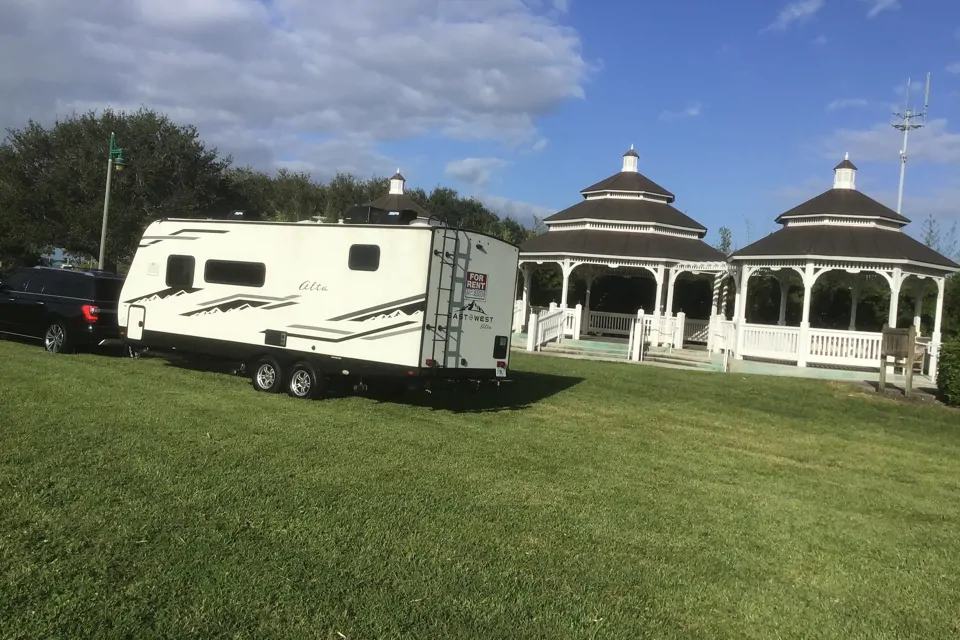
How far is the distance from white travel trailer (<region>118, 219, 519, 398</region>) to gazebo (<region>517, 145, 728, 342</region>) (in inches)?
470

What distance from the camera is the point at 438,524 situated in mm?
5410

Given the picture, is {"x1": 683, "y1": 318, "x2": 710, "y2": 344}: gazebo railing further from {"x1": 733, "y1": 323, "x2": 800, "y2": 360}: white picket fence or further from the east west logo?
the east west logo

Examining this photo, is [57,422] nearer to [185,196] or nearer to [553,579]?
[553,579]

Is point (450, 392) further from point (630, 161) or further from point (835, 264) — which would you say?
point (630, 161)

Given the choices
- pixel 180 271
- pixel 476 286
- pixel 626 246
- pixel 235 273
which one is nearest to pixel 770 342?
pixel 626 246

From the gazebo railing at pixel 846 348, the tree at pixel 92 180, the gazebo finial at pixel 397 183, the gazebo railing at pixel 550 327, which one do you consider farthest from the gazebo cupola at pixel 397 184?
the gazebo railing at pixel 846 348

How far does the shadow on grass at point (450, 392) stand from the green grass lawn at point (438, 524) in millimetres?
610

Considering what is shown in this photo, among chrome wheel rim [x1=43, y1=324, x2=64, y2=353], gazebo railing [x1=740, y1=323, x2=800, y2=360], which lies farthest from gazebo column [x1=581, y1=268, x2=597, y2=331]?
chrome wheel rim [x1=43, y1=324, x2=64, y2=353]

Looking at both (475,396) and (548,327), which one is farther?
(548,327)

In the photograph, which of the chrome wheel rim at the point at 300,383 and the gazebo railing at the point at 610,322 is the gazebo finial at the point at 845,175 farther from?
the chrome wheel rim at the point at 300,383

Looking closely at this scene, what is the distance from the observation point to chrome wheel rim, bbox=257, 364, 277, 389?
1122 cm

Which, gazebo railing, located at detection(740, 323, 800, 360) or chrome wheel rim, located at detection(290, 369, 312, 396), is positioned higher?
gazebo railing, located at detection(740, 323, 800, 360)

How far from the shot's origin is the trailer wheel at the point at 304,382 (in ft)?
35.3

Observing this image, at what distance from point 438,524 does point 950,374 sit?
12828mm
